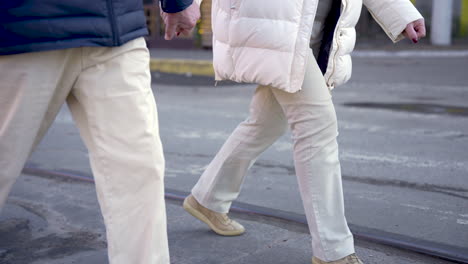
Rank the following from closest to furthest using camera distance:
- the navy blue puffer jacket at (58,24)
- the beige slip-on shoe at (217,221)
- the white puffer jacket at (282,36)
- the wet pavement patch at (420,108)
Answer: the navy blue puffer jacket at (58,24)
the white puffer jacket at (282,36)
the beige slip-on shoe at (217,221)
the wet pavement patch at (420,108)

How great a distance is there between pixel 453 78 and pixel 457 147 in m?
5.56

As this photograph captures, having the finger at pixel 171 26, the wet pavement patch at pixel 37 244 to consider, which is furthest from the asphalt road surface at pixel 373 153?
the finger at pixel 171 26

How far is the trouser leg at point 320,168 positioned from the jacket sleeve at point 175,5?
816 millimetres

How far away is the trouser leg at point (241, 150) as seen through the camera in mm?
3510

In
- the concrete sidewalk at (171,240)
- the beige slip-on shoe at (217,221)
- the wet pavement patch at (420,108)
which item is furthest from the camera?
the wet pavement patch at (420,108)

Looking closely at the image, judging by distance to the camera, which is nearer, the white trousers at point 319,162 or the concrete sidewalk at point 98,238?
the white trousers at point 319,162

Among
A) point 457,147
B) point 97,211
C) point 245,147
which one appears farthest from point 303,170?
point 457,147

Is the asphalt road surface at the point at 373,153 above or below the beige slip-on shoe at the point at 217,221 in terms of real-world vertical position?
below

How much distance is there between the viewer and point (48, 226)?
397cm

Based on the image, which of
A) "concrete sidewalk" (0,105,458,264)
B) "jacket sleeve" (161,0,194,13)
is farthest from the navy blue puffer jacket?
"concrete sidewalk" (0,105,458,264)

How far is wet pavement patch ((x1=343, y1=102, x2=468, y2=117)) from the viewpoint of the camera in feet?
26.3

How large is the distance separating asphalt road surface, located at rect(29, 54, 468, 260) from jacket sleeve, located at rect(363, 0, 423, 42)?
0.99 meters

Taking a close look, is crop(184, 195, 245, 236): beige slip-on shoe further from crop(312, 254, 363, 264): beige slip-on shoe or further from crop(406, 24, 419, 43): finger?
crop(406, 24, 419, 43): finger

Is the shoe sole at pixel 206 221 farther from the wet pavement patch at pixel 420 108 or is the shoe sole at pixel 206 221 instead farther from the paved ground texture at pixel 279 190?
the wet pavement patch at pixel 420 108
